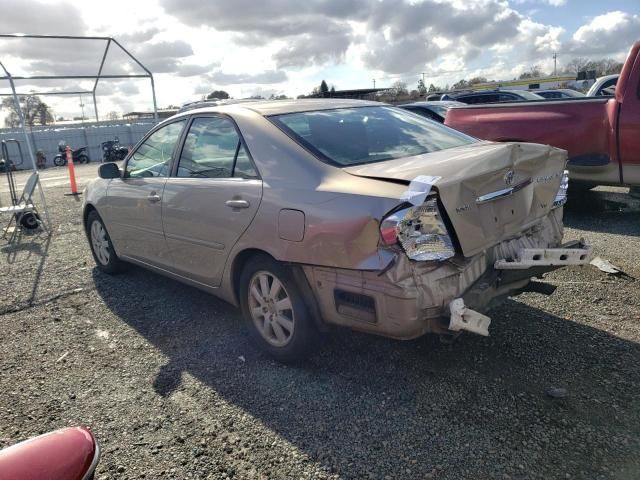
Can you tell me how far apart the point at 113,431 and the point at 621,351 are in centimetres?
314

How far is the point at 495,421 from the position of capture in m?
2.80

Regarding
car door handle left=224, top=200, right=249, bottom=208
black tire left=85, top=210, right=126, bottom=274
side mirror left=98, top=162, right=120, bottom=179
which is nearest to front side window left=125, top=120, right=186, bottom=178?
side mirror left=98, top=162, right=120, bottom=179

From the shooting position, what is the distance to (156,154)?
15.4 feet

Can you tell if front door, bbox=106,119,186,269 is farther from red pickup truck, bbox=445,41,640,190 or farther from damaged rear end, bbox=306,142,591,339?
red pickup truck, bbox=445,41,640,190

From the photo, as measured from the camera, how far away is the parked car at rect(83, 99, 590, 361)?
107 inches

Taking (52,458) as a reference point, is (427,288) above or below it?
below

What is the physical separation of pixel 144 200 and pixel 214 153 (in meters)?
1.03

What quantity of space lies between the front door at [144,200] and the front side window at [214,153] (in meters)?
0.23

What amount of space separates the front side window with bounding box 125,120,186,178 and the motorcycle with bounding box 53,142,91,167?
69.7 ft

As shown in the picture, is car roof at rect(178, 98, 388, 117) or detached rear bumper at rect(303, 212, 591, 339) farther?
car roof at rect(178, 98, 388, 117)

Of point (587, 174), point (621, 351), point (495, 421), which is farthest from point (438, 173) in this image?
point (587, 174)

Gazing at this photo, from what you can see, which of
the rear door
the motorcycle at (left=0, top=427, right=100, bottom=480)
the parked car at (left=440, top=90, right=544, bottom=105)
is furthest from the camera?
the parked car at (left=440, top=90, right=544, bottom=105)

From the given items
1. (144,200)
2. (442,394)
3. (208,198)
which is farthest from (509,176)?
(144,200)

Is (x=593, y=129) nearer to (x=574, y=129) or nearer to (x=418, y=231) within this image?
(x=574, y=129)
